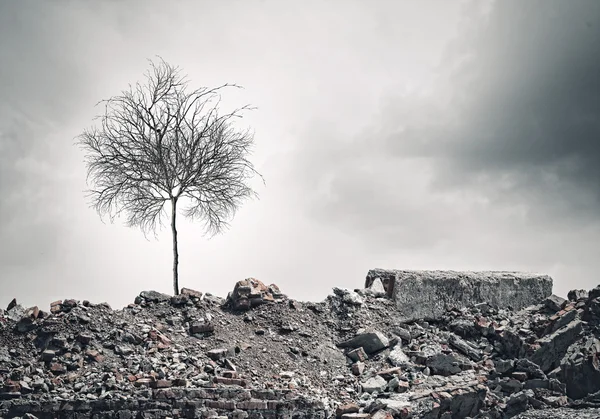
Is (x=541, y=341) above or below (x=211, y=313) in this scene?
below

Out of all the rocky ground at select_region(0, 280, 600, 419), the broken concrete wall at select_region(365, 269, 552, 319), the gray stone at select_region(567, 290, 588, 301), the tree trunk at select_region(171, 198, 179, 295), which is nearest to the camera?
the rocky ground at select_region(0, 280, 600, 419)

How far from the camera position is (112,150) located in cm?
1505

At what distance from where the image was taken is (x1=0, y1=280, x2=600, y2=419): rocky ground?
30.9ft

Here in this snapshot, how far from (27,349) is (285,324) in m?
4.51

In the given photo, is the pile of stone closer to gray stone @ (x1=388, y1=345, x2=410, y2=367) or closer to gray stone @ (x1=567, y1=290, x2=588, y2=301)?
gray stone @ (x1=388, y1=345, x2=410, y2=367)

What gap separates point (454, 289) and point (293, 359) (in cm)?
426

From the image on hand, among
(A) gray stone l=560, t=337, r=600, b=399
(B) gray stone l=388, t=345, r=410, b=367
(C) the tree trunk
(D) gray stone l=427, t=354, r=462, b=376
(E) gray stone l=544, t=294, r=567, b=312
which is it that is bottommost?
(A) gray stone l=560, t=337, r=600, b=399

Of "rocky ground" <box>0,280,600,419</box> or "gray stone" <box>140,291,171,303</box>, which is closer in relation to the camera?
"rocky ground" <box>0,280,600,419</box>

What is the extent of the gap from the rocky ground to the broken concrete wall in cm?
34


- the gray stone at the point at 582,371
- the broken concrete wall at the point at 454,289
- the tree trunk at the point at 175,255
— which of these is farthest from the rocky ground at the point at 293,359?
the tree trunk at the point at 175,255

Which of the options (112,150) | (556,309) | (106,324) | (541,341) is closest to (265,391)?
(106,324)

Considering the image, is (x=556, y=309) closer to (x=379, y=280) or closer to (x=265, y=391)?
(x=379, y=280)

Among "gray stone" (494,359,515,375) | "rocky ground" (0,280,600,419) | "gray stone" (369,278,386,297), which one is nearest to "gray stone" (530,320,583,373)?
"rocky ground" (0,280,600,419)

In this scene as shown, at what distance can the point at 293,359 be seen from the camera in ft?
36.3
